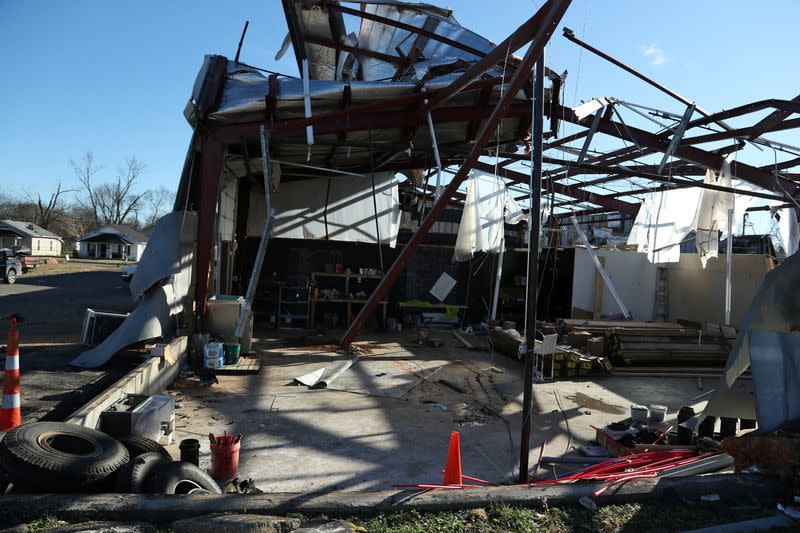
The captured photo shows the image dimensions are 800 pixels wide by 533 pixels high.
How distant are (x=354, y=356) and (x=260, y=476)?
255 inches

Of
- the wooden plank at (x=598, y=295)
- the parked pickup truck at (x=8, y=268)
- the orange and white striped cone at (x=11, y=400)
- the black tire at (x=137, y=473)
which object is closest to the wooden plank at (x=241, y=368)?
the orange and white striped cone at (x=11, y=400)

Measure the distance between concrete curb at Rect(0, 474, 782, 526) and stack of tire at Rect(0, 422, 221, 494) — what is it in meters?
0.13

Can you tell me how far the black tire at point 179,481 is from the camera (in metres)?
3.96

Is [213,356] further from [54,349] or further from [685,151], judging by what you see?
[685,151]

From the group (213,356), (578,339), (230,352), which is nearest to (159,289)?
(213,356)

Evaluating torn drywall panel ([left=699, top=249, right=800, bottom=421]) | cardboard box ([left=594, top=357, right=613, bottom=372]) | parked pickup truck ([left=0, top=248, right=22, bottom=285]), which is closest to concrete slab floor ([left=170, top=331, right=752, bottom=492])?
cardboard box ([left=594, top=357, right=613, bottom=372])

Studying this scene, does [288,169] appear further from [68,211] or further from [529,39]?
[68,211]

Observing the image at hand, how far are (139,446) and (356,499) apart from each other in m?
2.15

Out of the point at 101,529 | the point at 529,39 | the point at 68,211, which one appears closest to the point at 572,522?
the point at 101,529

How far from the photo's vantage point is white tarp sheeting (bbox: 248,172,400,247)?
15570mm

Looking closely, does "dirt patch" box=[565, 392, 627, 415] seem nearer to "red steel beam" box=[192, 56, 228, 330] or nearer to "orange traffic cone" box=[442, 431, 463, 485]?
"orange traffic cone" box=[442, 431, 463, 485]

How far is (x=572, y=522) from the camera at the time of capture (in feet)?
12.9

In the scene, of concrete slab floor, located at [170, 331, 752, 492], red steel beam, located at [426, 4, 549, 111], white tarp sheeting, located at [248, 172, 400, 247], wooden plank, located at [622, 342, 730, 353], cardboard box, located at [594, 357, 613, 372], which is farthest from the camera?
white tarp sheeting, located at [248, 172, 400, 247]

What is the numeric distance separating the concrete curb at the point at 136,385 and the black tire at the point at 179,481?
4.64 ft
